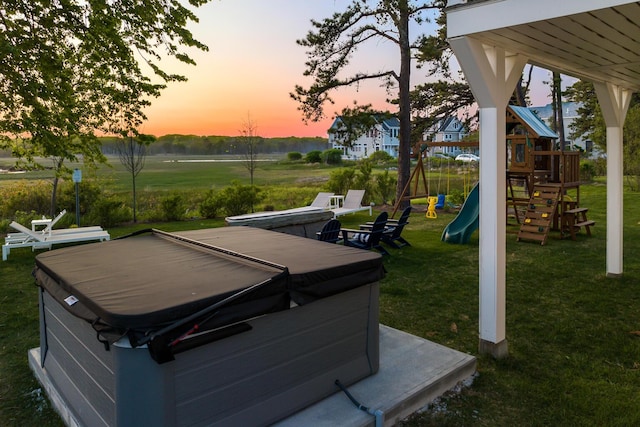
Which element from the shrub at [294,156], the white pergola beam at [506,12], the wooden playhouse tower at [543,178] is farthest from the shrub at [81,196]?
the shrub at [294,156]

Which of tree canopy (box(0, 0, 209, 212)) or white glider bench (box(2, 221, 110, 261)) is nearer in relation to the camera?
tree canopy (box(0, 0, 209, 212))

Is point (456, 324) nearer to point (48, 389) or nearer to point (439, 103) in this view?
point (48, 389)

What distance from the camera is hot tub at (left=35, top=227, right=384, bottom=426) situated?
7.50 ft

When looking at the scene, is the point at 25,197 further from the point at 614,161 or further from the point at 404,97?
the point at 614,161

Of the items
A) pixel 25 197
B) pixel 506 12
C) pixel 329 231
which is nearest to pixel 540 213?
pixel 329 231

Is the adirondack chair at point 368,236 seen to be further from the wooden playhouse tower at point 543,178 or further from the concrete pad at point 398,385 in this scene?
the concrete pad at point 398,385

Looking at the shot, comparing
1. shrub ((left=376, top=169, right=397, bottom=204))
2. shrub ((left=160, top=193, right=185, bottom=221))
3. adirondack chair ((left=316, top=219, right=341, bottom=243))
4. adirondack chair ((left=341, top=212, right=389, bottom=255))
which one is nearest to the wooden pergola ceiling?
adirondack chair ((left=341, top=212, right=389, bottom=255))

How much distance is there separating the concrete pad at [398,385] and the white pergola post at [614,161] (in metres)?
3.89

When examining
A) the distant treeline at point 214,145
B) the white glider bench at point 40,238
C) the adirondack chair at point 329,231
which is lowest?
the white glider bench at point 40,238

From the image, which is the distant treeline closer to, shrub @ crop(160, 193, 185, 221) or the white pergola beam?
shrub @ crop(160, 193, 185, 221)

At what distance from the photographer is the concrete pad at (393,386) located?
2.88m

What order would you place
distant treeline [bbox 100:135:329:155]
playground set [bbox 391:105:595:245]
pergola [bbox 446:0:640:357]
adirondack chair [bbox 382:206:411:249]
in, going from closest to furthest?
pergola [bbox 446:0:640:357] < adirondack chair [bbox 382:206:411:249] < playground set [bbox 391:105:595:245] < distant treeline [bbox 100:135:329:155]

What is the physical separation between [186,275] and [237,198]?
35.7 ft

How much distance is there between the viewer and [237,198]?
13734 mm
